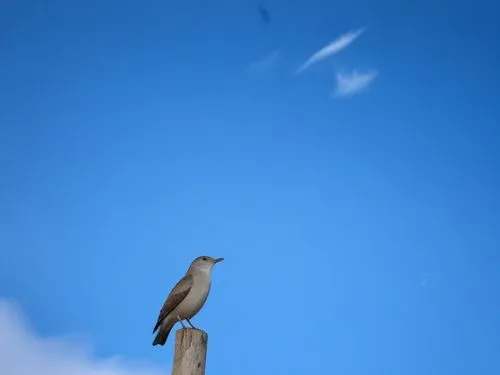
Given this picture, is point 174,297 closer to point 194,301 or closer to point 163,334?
point 194,301

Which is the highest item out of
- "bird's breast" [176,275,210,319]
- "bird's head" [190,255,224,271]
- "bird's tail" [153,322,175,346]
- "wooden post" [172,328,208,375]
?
"bird's head" [190,255,224,271]

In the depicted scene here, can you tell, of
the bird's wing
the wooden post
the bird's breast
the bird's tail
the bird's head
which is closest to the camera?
the wooden post

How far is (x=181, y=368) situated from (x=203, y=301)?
3.24 metres

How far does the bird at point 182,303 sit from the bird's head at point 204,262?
0.24m

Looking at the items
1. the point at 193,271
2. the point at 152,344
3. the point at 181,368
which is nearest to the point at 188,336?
the point at 181,368

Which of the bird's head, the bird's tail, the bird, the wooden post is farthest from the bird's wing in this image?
the wooden post

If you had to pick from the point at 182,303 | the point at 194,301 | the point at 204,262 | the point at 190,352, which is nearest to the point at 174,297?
the point at 182,303

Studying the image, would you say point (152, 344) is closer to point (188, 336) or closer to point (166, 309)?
point (166, 309)

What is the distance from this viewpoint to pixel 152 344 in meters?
9.35

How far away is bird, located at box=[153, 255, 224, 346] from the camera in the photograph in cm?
959

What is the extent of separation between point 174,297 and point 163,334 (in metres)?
0.62

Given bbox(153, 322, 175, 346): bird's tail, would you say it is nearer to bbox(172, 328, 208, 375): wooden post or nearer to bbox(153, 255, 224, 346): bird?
bbox(153, 255, 224, 346): bird

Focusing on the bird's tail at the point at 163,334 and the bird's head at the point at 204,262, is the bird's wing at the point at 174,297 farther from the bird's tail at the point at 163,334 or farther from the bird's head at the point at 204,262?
the bird's head at the point at 204,262

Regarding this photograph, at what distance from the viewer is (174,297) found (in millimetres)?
9758
